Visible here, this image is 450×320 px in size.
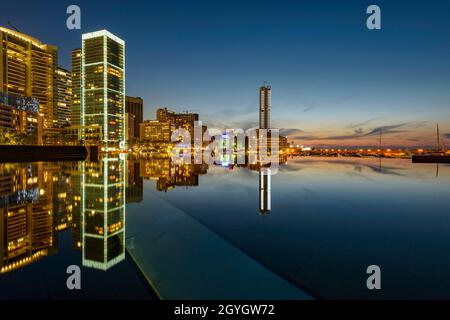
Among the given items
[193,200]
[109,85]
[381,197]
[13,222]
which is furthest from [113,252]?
[109,85]

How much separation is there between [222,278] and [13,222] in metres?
7.53

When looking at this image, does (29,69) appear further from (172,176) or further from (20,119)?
(172,176)

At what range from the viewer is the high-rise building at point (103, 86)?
6875 inches

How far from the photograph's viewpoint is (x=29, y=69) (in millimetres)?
165750

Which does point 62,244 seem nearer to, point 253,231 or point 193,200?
point 253,231

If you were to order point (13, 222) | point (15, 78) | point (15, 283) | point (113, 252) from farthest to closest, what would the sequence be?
point (15, 78) < point (13, 222) < point (113, 252) < point (15, 283)

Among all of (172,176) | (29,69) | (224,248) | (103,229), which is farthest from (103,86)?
(224,248)

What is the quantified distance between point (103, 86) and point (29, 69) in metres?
45.6

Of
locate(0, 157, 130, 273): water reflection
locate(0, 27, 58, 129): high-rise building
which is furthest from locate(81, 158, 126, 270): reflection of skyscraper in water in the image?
locate(0, 27, 58, 129): high-rise building

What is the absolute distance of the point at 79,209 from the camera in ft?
31.8

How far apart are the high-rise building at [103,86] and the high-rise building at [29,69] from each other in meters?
23.4

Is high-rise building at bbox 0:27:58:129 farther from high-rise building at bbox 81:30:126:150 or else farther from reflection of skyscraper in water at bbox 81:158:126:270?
reflection of skyscraper in water at bbox 81:158:126:270

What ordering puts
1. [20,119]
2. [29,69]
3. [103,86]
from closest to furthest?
[20,119] → [29,69] → [103,86]

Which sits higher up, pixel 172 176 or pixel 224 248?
pixel 172 176
